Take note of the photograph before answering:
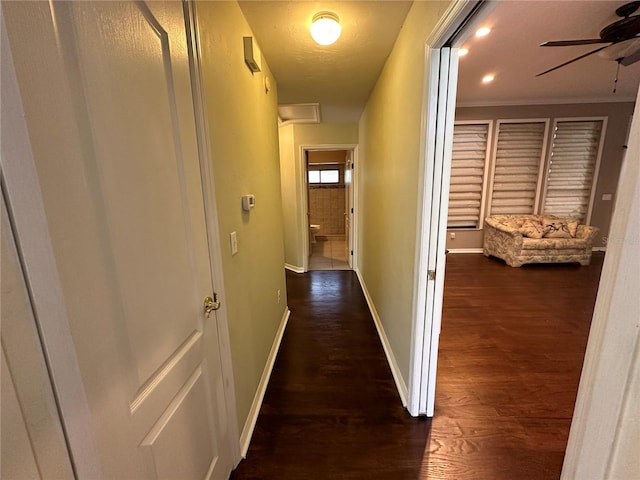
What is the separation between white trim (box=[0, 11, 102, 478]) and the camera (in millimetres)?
391

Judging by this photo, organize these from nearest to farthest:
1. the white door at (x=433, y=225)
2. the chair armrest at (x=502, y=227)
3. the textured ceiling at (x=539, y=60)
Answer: the white door at (x=433, y=225) < the textured ceiling at (x=539, y=60) < the chair armrest at (x=502, y=227)

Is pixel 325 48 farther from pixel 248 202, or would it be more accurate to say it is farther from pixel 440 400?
pixel 440 400

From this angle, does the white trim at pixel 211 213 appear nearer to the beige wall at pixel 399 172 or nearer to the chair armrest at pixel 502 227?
the beige wall at pixel 399 172

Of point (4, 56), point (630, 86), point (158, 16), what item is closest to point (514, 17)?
point (158, 16)

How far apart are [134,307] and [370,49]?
2252 mm

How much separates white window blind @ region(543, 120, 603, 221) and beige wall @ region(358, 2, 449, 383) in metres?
4.34

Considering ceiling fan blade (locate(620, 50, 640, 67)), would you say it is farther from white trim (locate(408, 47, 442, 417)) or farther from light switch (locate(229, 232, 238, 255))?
light switch (locate(229, 232, 238, 255))

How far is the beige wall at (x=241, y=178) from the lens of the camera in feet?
3.81

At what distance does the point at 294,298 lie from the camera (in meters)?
3.41

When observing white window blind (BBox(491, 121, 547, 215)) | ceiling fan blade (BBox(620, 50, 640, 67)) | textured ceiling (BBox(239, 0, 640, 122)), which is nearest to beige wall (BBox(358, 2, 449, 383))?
textured ceiling (BBox(239, 0, 640, 122))

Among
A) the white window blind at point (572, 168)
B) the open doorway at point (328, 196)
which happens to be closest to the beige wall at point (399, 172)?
the open doorway at point (328, 196)

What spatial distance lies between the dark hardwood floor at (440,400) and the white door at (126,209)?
2.32 ft

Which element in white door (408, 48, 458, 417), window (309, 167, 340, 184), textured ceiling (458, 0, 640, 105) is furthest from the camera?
window (309, 167, 340, 184)

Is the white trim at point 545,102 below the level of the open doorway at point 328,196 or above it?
above
